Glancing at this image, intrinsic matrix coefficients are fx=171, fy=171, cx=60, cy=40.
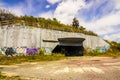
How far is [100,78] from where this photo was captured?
14.5m

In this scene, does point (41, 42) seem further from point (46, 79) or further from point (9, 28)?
point (46, 79)

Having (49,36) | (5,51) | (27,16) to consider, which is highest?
(27,16)

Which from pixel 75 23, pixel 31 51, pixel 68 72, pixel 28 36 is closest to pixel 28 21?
pixel 28 36

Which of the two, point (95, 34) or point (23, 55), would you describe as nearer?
point (23, 55)

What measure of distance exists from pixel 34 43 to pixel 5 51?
23.9 feet

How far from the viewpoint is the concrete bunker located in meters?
43.7

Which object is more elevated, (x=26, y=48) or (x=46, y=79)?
(x=26, y=48)

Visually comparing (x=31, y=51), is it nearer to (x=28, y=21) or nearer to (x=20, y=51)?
(x=20, y=51)

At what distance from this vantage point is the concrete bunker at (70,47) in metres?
43.7

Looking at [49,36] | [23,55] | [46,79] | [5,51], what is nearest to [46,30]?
[49,36]

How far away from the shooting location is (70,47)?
47.7 metres

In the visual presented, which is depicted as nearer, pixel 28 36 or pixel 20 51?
pixel 20 51

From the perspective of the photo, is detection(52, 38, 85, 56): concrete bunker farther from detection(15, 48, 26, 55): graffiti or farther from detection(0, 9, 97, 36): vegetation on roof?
detection(15, 48, 26, 55): graffiti

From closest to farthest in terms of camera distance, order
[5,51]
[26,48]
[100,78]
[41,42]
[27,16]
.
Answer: [100,78]
[5,51]
[26,48]
[41,42]
[27,16]
